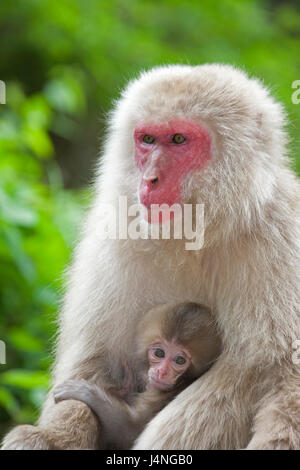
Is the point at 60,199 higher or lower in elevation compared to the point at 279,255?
higher

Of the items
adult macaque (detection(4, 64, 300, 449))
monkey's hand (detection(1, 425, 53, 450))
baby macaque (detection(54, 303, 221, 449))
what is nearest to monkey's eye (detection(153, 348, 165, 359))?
baby macaque (detection(54, 303, 221, 449))

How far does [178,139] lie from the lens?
147 inches

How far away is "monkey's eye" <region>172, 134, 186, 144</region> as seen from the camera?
3.72 m

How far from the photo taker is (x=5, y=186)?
653 cm

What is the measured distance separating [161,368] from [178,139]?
109 cm

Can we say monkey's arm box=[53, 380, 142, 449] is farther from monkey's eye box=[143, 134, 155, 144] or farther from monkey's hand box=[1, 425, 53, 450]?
monkey's eye box=[143, 134, 155, 144]

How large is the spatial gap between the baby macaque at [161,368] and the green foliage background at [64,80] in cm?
248

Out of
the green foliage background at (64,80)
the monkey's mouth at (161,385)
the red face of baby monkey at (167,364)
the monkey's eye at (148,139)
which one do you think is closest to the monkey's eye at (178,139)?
the monkey's eye at (148,139)

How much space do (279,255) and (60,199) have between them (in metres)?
4.17

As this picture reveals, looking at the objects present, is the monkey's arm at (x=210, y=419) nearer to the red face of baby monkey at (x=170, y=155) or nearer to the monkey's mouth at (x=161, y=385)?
the monkey's mouth at (x=161, y=385)

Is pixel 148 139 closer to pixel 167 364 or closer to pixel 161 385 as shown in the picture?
pixel 167 364

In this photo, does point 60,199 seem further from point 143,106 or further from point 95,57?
point 143,106

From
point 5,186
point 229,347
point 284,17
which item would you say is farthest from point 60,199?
point 284,17

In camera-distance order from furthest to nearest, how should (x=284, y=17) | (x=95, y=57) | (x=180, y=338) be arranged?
1. (x=284, y=17)
2. (x=95, y=57)
3. (x=180, y=338)
